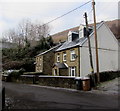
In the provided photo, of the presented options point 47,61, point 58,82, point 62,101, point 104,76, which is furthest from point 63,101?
point 47,61

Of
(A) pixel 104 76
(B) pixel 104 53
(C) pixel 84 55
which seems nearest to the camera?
(A) pixel 104 76

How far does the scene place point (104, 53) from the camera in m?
27.6

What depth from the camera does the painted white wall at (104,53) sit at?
25.7 meters

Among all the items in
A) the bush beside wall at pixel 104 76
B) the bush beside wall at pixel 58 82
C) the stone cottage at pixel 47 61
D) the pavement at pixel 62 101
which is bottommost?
the pavement at pixel 62 101

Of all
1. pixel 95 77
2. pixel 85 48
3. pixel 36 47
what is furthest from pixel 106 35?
pixel 36 47

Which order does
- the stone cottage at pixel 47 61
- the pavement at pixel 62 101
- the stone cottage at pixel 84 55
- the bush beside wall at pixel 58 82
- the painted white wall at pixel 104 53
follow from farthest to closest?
1. the stone cottage at pixel 47 61
2. the painted white wall at pixel 104 53
3. the stone cottage at pixel 84 55
4. the bush beside wall at pixel 58 82
5. the pavement at pixel 62 101

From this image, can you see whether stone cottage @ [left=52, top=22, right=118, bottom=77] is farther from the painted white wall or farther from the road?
the road

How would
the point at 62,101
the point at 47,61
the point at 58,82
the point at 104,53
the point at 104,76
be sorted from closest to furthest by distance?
the point at 62,101
the point at 104,76
the point at 58,82
the point at 104,53
the point at 47,61

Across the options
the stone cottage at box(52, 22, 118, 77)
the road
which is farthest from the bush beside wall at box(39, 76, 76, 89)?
the stone cottage at box(52, 22, 118, 77)

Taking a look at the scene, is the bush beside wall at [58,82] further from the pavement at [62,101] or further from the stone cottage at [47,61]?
the stone cottage at [47,61]

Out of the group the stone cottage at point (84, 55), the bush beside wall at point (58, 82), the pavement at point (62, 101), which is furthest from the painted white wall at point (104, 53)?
the pavement at point (62, 101)

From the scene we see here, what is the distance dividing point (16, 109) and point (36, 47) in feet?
120

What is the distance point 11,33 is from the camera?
194 ft

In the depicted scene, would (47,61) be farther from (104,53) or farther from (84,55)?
(104,53)
